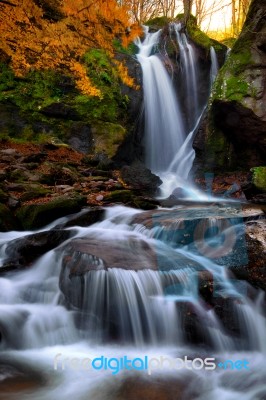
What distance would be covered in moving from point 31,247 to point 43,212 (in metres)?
1.25

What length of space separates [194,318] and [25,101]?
9.82 m

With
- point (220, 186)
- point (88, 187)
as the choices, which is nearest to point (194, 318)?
point (88, 187)

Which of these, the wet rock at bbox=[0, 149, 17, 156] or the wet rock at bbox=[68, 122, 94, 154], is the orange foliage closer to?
the wet rock at bbox=[0, 149, 17, 156]

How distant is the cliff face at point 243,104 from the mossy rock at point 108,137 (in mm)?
2810

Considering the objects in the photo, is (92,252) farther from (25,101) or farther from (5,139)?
(25,101)

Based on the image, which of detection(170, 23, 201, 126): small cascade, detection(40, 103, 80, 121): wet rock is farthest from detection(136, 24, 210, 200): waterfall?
detection(40, 103, 80, 121): wet rock

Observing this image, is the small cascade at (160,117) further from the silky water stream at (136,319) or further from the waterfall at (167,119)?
the silky water stream at (136,319)

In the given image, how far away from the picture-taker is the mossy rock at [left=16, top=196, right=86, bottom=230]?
6.30 metres

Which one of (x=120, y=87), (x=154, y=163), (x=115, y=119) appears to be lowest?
(x=154, y=163)

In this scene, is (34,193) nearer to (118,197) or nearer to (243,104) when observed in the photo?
(118,197)

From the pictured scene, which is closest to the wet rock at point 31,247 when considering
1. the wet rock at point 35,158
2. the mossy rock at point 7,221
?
the mossy rock at point 7,221

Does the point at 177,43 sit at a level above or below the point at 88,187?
above

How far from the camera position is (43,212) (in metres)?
6.31

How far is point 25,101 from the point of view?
11.6 metres
